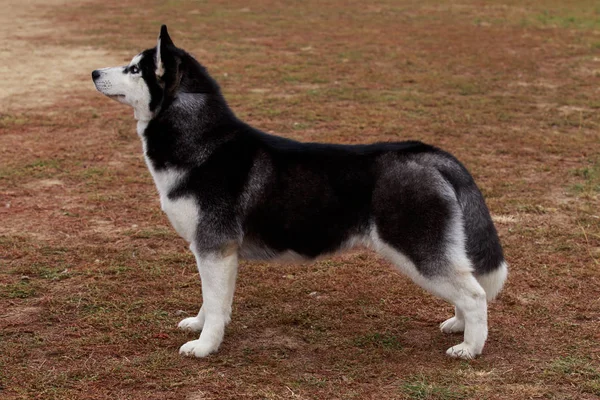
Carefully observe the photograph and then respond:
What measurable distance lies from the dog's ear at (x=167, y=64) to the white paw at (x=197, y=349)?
164 cm

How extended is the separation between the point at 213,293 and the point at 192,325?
1.72 feet

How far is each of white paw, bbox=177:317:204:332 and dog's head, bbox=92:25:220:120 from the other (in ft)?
4.74

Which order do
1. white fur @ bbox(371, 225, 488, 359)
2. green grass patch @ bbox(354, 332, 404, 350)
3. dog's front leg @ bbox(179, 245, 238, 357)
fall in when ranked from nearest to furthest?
white fur @ bbox(371, 225, 488, 359) → dog's front leg @ bbox(179, 245, 238, 357) → green grass patch @ bbox(354, 332, 404, 350)

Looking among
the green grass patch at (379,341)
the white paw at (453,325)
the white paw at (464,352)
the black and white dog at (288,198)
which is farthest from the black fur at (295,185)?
the green grass patch at (379,341)

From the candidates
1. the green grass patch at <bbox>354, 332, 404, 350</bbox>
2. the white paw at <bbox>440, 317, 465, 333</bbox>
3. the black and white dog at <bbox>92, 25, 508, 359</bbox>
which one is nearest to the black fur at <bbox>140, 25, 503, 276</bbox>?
the black and white dog at <bbox>92, 25, 508, 359</bbox>

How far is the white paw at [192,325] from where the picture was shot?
571cm

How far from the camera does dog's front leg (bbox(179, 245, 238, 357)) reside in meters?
5.27

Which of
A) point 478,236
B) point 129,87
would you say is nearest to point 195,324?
point 129,87

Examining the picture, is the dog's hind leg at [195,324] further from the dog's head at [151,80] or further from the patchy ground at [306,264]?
the dog's head at [151,80]

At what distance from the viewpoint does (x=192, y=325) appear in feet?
18.7

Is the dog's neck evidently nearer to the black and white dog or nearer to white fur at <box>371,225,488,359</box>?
the black and white dog

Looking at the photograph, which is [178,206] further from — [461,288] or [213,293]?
[461,288]

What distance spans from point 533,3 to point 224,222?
25.7m

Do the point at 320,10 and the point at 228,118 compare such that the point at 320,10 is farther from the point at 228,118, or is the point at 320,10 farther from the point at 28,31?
the point at 228,118
